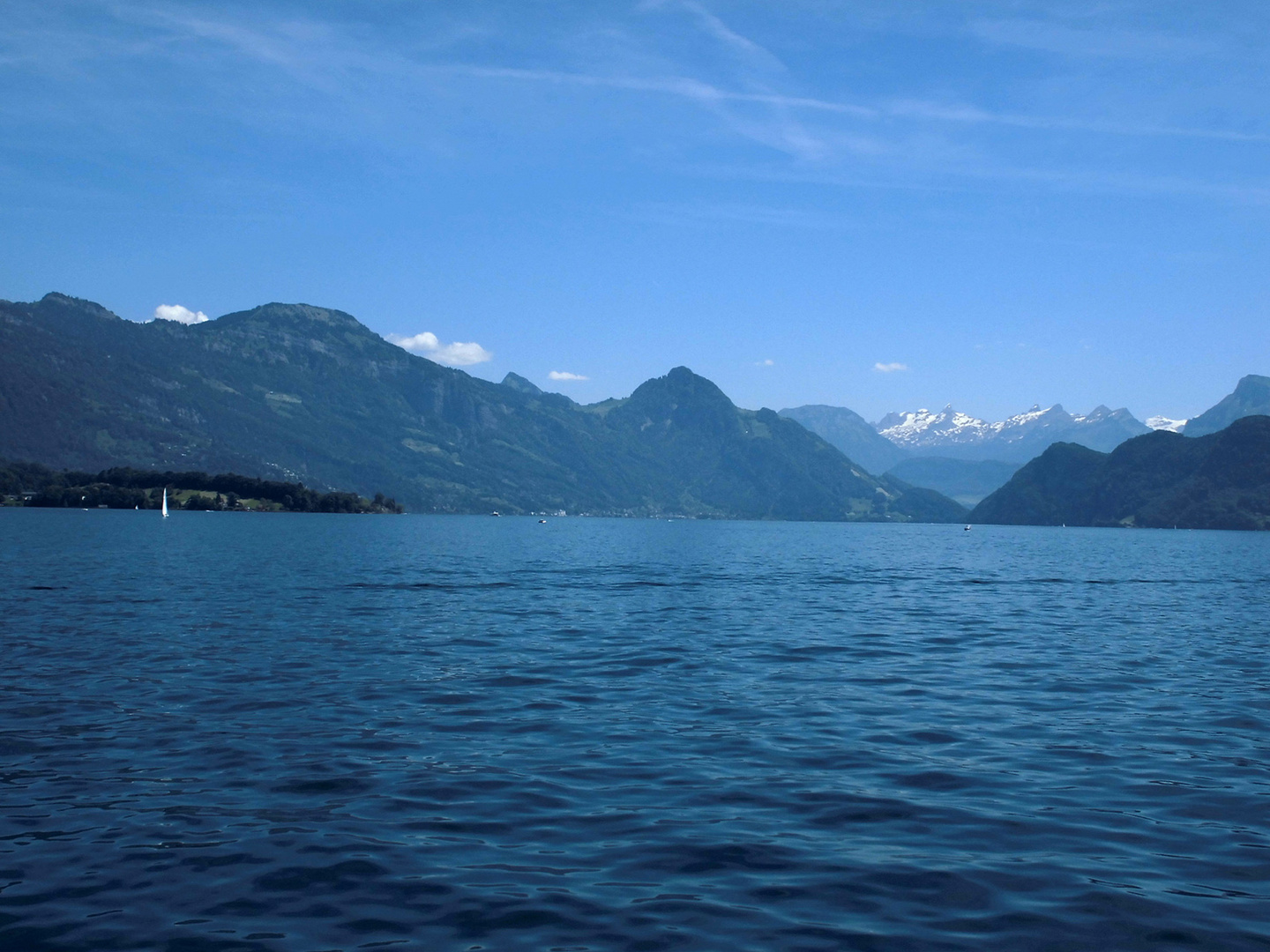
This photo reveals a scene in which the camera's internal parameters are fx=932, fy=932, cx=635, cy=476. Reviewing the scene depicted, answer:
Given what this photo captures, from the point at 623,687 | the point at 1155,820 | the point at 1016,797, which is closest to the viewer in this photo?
the point at 1155,820

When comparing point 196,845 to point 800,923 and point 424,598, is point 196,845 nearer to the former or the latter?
point 800,923

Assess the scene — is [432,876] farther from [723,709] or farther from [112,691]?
[112,691]

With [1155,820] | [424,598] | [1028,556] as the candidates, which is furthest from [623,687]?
[1028,556]

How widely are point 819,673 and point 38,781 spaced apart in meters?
23.2

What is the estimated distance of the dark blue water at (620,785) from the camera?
1259cm

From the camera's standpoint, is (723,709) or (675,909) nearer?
(675,909)

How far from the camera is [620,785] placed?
18.6 meters

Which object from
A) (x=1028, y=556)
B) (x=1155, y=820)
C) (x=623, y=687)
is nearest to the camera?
(x=1155, y=820)

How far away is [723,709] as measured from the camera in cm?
2633

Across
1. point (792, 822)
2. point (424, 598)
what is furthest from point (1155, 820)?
point (424, 598)

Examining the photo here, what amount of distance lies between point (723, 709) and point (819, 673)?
7.42 meters

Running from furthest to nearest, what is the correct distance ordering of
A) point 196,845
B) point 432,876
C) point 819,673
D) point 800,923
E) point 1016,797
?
1. point 819,673
2. point 1016,797
3. point 196,845
4. point 432,876
5. point 800,923

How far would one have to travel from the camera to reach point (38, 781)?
1792 cm

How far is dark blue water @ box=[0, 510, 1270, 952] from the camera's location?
41.3 ft
